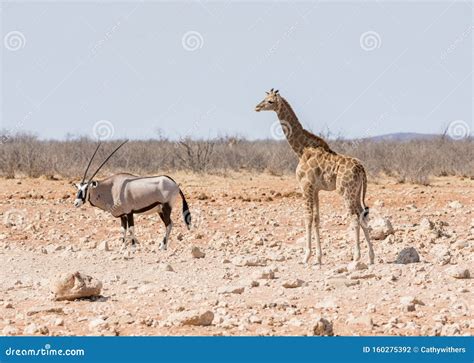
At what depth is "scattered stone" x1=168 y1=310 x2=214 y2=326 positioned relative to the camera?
7449mm

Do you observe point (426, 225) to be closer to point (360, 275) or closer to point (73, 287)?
point (360, 275)

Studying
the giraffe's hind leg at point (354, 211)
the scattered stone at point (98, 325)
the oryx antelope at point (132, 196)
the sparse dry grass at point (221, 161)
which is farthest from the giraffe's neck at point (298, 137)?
the sparse dry grass at point (221, 161)

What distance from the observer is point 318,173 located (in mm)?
10977

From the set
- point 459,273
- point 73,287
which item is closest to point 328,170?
point 459,273

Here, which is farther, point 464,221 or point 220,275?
point 464,221

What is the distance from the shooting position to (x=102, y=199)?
42.1 ft

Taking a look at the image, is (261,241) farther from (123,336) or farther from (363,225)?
(123,336)

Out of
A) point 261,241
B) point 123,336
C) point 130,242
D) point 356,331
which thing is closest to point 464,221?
point 261,241

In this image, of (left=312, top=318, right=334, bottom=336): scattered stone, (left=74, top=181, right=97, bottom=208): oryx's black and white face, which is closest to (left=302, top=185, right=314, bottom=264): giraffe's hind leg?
(left=74, top=181, right=97, bottom=208): oryx's black and white face

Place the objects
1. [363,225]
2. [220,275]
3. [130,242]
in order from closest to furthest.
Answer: [220,275] → [363,225] → [130,242]

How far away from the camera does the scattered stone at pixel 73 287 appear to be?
866 centimetres

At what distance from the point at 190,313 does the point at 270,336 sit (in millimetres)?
725

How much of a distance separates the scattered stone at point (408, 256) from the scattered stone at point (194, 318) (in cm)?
378

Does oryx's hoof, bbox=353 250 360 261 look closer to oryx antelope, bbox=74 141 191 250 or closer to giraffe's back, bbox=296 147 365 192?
giraffe's back, bbox=296 147 365 192
